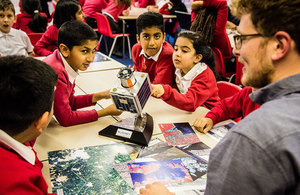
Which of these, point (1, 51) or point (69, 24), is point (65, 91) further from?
point (1, 51)

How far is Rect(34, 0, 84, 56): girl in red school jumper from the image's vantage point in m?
2.99

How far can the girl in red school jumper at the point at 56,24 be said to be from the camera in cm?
299

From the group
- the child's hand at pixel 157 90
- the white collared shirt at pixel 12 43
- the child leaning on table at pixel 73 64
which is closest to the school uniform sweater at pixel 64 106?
the child leaning on table at pixel 73 64

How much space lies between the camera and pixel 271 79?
719 millimetres

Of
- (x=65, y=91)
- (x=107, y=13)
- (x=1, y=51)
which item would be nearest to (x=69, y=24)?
(x=65, y=91)

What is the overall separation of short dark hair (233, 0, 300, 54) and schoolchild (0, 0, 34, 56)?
2.86 metres

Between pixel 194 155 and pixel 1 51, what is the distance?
8.89ft

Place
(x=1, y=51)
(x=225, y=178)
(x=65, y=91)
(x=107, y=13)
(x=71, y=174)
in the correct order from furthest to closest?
(x=107, y=13) < (x=1, y=51) < (x=65, y=91) < (x=71, y=174) < (x=225, y=178)

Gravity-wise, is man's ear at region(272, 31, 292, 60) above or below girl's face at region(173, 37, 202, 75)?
above

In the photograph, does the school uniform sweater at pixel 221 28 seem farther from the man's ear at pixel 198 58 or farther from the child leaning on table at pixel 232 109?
the child leaning on table at pixel 232 109

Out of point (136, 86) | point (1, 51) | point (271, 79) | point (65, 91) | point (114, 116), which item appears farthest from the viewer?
point (1, 51)

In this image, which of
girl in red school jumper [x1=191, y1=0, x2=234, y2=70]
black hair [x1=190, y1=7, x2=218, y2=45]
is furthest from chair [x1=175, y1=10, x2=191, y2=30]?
black hair [x1=190, y1=7, x2=218, y2=45]

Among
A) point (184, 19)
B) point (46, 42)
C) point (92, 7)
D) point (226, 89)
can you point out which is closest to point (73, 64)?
point (226, 89)

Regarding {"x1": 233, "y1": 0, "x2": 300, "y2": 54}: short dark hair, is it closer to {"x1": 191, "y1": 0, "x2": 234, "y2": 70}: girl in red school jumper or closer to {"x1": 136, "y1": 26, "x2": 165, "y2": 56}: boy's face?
{"x1": 136, "y1": 26, "x2": 165, "y2": 56}: boy's face
